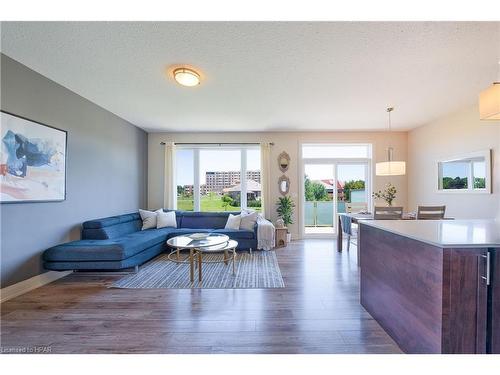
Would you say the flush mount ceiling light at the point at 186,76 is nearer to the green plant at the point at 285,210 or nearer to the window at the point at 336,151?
the green plant at the point at 285,210

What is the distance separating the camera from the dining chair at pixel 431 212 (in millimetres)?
3422

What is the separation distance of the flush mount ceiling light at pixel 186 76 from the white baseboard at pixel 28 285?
3.02 m

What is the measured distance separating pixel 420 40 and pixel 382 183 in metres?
4.12

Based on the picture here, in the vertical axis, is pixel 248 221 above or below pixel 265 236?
above

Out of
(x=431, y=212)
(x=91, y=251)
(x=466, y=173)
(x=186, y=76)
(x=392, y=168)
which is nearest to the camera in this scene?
(x=186, y=76)

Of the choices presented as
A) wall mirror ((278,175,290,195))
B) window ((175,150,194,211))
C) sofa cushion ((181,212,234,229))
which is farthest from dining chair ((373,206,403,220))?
window ((175,150,194,211))

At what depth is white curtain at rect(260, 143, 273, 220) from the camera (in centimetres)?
559

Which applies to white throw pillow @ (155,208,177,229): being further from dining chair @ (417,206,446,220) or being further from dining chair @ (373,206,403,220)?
dining chair @ (417,206,446,220)

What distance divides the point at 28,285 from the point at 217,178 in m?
3.84

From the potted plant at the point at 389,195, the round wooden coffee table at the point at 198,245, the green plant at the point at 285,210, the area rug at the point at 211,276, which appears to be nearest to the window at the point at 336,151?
Result: the potted plant at the point at 389,195

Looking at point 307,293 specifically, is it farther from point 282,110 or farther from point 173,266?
point 282,110

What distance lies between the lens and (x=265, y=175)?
560 cm

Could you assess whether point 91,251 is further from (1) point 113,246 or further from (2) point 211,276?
(2) point 211,276

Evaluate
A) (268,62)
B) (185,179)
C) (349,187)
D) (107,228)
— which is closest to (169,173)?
(185,179)
